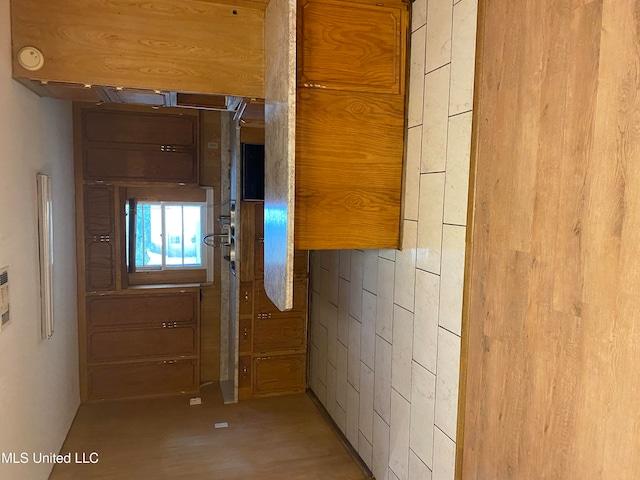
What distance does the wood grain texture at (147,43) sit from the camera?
1978 mm

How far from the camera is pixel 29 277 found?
2.26 metres

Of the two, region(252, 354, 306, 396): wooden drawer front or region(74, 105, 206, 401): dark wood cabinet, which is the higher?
region(74, 105, 206, 401): dark wood cabinet

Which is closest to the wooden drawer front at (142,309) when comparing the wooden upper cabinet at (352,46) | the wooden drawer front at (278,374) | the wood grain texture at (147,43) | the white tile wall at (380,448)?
the wooden drawer front at (278,374)

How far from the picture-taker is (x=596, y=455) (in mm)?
1120

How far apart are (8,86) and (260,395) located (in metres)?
2.79

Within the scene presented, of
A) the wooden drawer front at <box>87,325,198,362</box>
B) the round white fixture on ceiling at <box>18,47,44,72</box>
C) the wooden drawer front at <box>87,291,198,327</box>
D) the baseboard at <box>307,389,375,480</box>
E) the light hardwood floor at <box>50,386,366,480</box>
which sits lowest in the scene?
the light hardwood floor at <box>50,386,366,480</box>

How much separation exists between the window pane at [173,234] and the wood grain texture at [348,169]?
87.3 inches

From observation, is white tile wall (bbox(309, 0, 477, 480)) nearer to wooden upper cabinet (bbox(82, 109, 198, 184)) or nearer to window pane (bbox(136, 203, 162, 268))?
wooden upper cabinet (bbox(82, 109, 198, 184))

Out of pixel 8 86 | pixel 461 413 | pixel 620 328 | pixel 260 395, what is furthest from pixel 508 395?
pixel 260 395

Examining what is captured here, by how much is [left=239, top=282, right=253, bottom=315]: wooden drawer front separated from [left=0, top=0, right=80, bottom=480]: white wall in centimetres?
125

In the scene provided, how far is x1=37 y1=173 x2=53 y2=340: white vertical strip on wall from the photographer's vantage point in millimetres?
2428

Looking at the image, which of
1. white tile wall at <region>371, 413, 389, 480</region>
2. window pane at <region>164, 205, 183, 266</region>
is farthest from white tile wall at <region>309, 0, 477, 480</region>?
window pane at <region>164, 205, 183, 266</region>

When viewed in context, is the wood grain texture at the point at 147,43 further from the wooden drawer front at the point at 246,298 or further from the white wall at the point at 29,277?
the wooden drawer front at the point at 246,298

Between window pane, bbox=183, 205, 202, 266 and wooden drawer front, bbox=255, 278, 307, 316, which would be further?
window pane, bbox=183, 205, 202, 266
